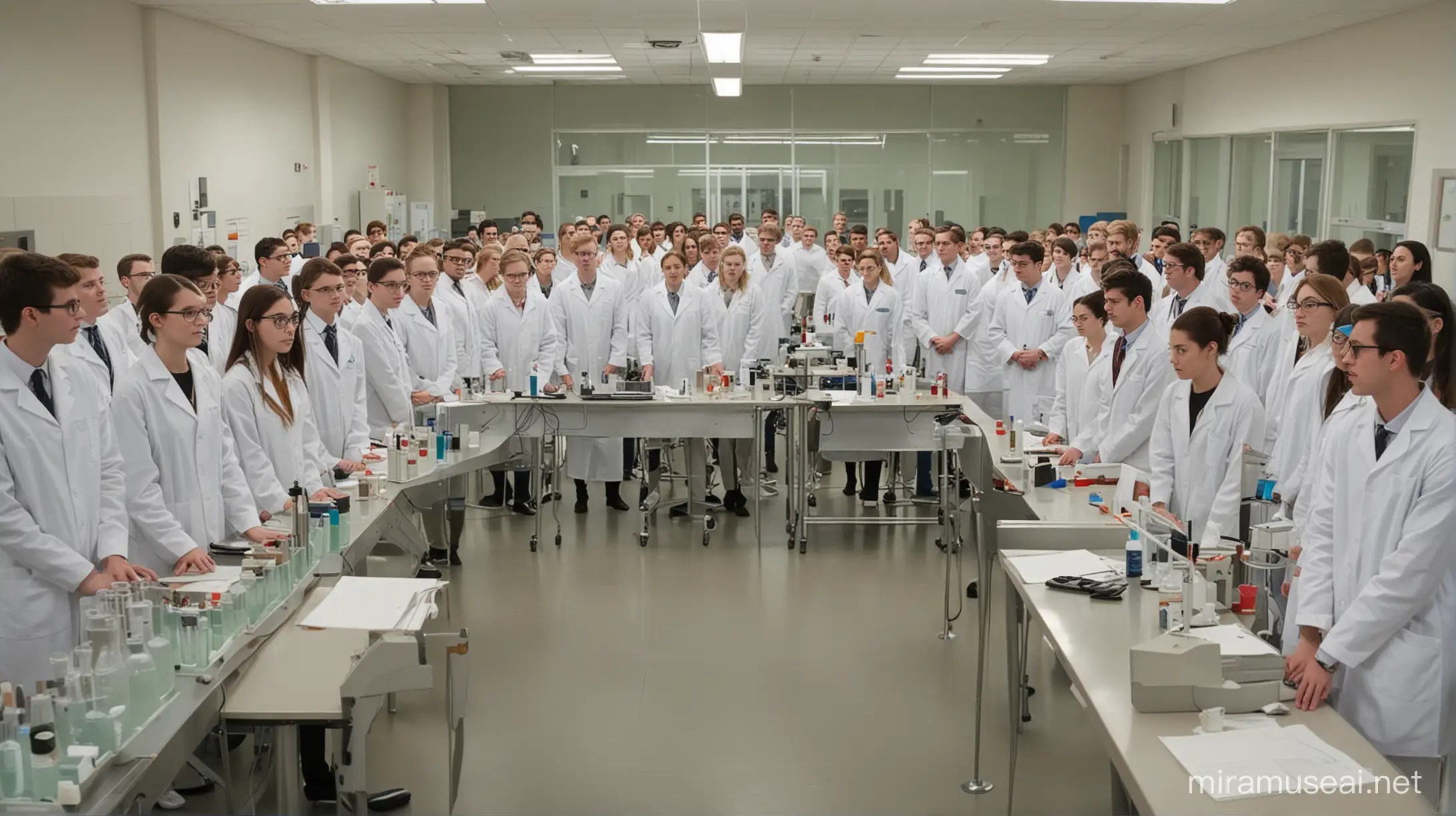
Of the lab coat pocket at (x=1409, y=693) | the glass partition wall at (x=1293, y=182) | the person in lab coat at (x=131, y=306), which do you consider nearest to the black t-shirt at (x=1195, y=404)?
the lab coat pocket at (x=1409, y=693)

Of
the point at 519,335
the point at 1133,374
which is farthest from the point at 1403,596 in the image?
the point at 519,335

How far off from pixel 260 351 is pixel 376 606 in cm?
142

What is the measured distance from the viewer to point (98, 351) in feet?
16.8

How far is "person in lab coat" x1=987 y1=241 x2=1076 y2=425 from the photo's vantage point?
301 inches

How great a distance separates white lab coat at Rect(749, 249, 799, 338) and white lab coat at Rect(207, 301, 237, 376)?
461 centimetres

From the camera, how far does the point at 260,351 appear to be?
431 centimetres

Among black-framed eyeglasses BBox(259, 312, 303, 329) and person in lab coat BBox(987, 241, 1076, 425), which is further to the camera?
person in lab coat BBox(987, 241, 1076, 425)

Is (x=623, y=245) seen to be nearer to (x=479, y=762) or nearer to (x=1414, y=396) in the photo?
(x=479, y=762)

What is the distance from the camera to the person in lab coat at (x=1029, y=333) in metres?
7.66

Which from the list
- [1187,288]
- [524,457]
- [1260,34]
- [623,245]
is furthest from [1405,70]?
[524,457]

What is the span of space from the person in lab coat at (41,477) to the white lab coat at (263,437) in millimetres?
859

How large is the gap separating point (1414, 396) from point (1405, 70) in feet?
26.1

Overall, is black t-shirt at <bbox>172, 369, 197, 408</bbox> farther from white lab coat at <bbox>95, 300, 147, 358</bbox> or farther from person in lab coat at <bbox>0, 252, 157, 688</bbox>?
white lab coat at <bbox>95, 300, 147, 358</bbox>

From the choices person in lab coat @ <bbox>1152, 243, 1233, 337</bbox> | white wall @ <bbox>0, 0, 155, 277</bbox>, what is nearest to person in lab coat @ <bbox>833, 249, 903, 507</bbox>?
person in lab coat @ <bbox>1152, 243, 1233, 337</bbox>
